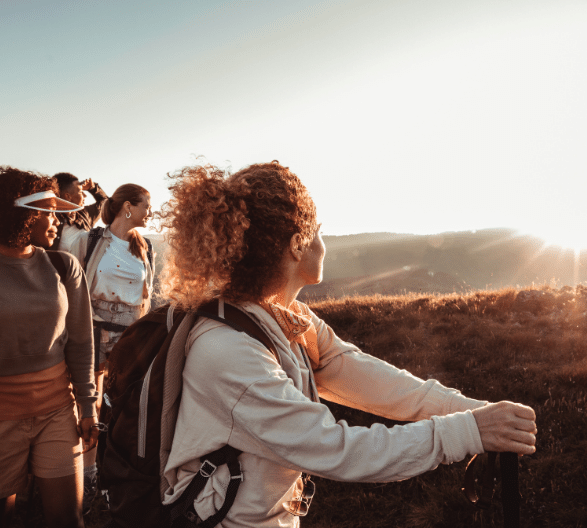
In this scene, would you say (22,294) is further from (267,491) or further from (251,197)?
(267,491)

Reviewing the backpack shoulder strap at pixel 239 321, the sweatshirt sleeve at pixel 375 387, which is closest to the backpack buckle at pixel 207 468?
the backpack shoulder strap at pixel 239 321

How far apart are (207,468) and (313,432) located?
372 mm

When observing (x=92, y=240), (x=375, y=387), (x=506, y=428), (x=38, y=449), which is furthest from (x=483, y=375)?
(x=38, y=449)

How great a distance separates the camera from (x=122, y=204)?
4.86 meters

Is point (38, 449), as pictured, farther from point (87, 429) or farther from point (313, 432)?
point (313, 432)

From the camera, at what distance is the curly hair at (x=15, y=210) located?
8.69 feet

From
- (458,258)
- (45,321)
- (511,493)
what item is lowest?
(458,258)

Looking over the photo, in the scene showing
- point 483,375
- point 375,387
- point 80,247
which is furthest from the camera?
point 483,375

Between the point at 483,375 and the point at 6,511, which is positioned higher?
the point at 6,511

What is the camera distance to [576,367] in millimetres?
6055

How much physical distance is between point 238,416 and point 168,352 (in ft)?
1.03

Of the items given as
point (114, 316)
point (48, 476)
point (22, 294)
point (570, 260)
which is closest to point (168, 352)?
point (22, 294)

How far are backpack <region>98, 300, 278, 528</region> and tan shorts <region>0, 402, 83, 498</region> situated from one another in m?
1.36

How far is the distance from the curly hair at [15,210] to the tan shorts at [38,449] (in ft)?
3.41
